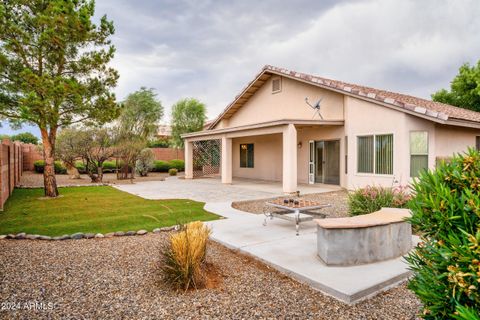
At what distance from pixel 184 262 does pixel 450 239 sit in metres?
3.09

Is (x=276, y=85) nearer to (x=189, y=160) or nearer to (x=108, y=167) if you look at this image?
(x=189, y=160)

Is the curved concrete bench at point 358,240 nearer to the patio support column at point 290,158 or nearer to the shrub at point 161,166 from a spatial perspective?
the patio support column at point 290,158

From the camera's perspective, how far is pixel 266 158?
19547 mm

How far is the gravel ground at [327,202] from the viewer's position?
8.94 m

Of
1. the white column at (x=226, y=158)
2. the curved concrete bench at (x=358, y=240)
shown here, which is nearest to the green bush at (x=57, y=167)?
the white column at (x=226, y=158)

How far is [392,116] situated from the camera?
11.6 m

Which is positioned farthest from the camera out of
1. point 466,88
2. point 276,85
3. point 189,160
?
point 466,88

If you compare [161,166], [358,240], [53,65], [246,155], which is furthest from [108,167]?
[358,240]

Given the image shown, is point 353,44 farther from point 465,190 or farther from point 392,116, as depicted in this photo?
point 465,190

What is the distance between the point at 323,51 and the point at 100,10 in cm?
1146

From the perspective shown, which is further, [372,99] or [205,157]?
[205,157]

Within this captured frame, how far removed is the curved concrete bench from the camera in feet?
15.0

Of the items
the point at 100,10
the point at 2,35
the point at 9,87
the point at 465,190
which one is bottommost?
the point at 465,190

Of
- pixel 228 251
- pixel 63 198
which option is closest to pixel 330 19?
pixel 228 251
